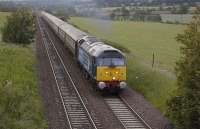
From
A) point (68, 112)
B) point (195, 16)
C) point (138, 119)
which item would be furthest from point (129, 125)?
point (195, 16)

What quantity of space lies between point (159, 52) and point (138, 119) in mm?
36692

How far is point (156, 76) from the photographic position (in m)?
31.7

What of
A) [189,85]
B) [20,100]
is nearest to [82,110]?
[20,100]

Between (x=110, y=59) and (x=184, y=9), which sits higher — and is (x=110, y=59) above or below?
above

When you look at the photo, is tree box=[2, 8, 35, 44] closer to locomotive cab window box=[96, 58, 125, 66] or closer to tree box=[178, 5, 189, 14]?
locomotive cab window box=[96, 58, 125, 66]

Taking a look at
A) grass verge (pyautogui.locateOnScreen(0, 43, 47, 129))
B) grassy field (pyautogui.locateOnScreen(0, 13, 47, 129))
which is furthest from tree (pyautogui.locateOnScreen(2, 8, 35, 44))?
grass verge (pyautogui.locateOnScreen(0, 43, 47, 129))

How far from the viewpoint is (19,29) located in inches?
1988

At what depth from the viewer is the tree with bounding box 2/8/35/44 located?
50444 mm

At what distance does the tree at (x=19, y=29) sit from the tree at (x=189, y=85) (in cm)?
3328

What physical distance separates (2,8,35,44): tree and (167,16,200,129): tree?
33.3 meters

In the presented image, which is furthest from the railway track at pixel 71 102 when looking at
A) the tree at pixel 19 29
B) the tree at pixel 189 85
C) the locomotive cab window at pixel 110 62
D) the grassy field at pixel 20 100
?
the tree at pixel 19 29

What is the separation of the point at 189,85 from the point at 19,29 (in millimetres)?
34549

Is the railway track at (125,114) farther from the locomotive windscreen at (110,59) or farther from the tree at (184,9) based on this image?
the tree at (184,9)

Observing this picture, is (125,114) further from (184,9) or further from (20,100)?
(184,9)
